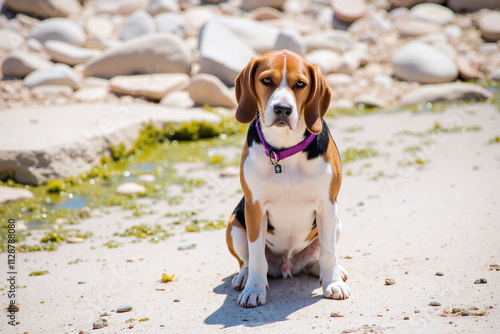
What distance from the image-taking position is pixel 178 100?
1245 cm

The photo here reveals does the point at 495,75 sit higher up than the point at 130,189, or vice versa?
the point at 495,75

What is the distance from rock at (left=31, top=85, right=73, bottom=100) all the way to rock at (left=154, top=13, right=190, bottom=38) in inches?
195

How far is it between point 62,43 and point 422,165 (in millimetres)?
11675

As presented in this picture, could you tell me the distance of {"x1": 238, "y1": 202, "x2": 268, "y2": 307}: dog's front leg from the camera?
425cm

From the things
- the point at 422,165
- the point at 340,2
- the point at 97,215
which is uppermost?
the point at 340,2

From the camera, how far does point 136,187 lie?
26.7 feet

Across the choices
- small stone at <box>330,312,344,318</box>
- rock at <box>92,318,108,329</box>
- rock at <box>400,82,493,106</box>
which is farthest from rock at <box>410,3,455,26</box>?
rock at <box>92,318,108,329</box>

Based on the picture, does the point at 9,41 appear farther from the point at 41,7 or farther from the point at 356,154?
the point at 356,154

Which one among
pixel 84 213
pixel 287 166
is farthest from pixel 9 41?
pixel 287 166

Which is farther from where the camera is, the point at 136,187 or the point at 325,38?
the point at 325,38

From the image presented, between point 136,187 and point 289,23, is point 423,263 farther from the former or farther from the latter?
point 289,23

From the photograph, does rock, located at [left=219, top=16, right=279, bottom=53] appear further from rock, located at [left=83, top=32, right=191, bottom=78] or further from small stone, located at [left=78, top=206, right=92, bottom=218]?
small stone, located at [left=78, top=206, right=92, bottom=218]

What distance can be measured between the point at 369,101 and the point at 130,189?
6.56 metres

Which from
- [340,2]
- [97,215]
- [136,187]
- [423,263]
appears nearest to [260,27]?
[340,2]
